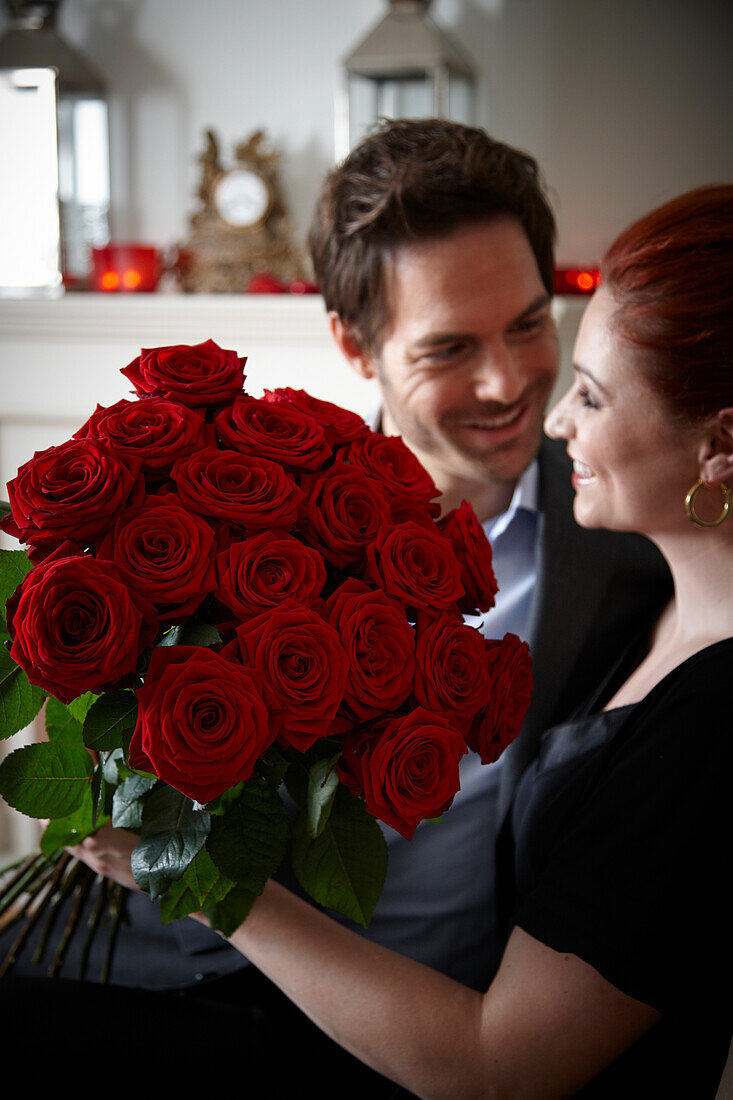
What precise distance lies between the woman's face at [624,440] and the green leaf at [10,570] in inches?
23.4

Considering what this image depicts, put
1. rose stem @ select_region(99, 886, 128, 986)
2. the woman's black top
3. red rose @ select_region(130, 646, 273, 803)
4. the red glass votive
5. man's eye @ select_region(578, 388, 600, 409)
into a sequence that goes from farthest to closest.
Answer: the red glass votive
rose stem @ select_region(99, 886, 128, 986)
man's eye @ select_region(578, 388, 600, 409)
the woman's black top
red rose @ select_region(130, 646, 273, 803)

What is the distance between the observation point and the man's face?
138cm

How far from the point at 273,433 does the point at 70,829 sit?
407 mm

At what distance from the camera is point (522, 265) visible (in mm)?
1414

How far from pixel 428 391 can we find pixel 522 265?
0.72ft

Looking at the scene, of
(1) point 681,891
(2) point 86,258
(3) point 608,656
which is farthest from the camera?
(2) point 86,258

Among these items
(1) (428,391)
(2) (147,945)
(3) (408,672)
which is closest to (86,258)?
(1) (428,391)

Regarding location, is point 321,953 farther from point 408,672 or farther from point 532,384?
point 532,384

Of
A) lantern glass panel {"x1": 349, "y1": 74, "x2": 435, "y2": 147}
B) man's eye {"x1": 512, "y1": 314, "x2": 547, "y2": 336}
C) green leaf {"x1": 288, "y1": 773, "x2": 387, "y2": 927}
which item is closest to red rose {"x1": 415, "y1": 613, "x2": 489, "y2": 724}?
green leaf {"x1": 288, "y1": 773, "x2": 387, "y2": 927}

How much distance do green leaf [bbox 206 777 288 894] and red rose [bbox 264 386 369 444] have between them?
0.28 meters

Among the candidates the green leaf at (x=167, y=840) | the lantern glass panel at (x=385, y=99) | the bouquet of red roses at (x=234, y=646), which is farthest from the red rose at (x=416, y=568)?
the lantern glass panel at (x=385, y=99)

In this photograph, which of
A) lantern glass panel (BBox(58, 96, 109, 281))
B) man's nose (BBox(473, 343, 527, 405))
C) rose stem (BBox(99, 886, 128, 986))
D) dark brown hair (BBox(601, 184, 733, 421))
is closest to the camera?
dark brown hair (BBox(601, 184, 733, 421))

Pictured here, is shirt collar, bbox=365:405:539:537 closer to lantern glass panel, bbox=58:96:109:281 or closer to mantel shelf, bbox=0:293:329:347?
mantel shelf, bbox=0:293:329:347

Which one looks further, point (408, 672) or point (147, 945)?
point (147, 945)
